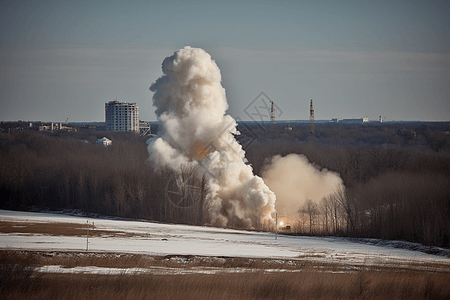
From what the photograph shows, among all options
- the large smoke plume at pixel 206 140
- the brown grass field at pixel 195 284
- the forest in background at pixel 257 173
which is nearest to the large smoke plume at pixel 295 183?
the forest in background at pixel 257 173

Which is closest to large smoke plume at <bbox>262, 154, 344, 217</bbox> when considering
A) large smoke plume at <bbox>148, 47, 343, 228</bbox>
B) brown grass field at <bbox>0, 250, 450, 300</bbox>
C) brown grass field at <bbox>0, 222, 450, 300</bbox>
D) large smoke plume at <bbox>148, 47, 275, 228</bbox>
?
large smoke plume at <bbox>148, 47, 343, 228</bbox>

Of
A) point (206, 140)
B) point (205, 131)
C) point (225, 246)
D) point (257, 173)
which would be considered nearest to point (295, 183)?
point (257, 173)

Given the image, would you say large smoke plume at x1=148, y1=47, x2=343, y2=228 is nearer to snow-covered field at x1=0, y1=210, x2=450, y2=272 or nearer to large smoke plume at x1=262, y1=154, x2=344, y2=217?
large smoke plume at x1=262, y1=154, x2=344, y2=217

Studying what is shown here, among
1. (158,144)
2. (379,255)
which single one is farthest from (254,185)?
(379,255)

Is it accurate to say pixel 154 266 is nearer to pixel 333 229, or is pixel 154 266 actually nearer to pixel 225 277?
pixel 225 277

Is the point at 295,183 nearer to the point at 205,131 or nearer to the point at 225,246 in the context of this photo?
the point at 205,131
